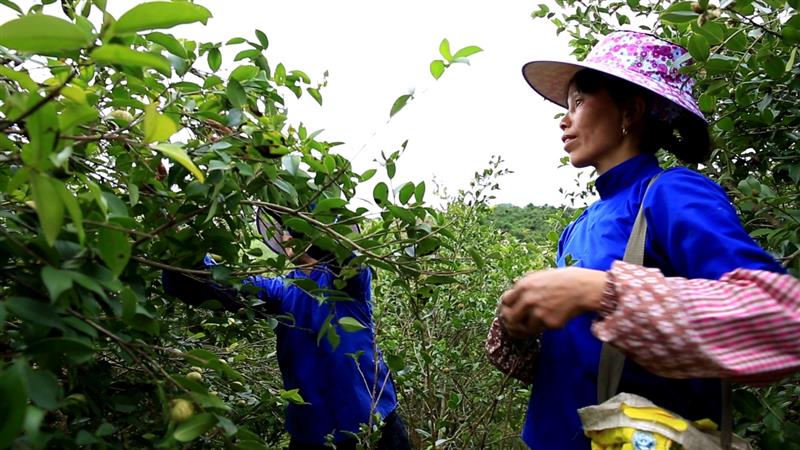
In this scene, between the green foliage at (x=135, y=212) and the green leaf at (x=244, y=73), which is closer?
the green foliage at (x=135, y=212)

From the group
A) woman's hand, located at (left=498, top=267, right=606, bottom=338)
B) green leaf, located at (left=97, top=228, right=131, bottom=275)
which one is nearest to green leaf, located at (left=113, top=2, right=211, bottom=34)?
green leaf, located at (left=97, top=228, right=131, bottom=275)

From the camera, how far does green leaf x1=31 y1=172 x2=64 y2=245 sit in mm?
603

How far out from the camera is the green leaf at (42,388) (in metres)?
0.69

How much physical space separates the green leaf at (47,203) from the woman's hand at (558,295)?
62 cm

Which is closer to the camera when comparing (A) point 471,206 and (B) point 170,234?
(B) point 170,234

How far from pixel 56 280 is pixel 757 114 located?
60.7 inches

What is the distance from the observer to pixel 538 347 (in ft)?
4.11

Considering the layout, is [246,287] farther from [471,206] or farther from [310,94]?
[471,206]

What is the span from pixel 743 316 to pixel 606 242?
0.33 m

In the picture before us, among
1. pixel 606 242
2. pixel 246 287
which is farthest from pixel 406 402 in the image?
pixel 606 242

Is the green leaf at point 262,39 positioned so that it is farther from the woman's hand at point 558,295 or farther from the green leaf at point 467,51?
the woman's hand at point 558,295

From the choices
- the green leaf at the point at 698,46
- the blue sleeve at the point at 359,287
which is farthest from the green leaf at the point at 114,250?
the blue sleeve at the point at 359,287

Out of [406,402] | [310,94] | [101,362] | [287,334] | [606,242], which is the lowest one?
[406,402]

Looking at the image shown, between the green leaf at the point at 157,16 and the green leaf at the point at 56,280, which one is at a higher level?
the green leaf at the point at 157,16
